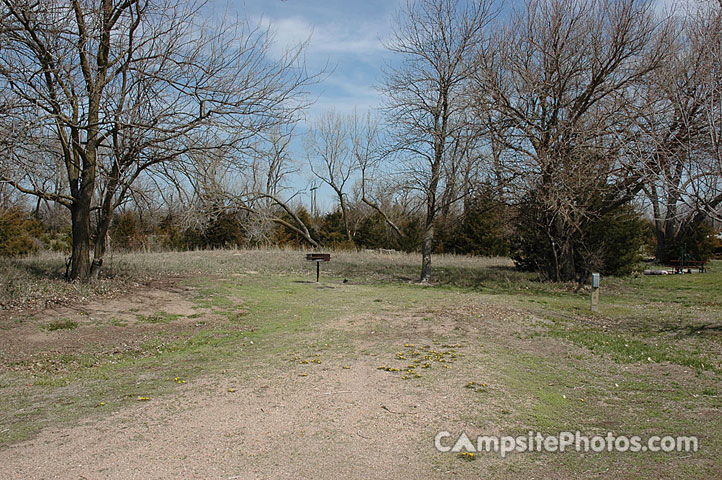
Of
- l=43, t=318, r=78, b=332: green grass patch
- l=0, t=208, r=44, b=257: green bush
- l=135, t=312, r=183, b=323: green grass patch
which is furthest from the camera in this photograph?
l=0, t=208, r=44, b=257: green bush

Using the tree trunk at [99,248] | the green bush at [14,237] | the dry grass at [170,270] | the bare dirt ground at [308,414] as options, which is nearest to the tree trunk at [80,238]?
the tree trunk at [99,248]

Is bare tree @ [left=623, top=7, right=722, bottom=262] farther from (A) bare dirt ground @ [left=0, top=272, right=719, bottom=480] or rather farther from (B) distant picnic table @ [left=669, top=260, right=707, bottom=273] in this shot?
(B) distant picnic table @ [left=669, top=260, right=707, bottom=273]

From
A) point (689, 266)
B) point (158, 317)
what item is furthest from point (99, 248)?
point (689, 266)

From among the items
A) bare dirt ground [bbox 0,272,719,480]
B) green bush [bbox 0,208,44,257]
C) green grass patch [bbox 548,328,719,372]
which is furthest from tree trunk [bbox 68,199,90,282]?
green grass patch [bbox 548,328,719,372]

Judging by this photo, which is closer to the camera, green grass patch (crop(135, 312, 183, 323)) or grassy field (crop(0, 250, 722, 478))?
grassy field (crop(0, 250, 722, 478))

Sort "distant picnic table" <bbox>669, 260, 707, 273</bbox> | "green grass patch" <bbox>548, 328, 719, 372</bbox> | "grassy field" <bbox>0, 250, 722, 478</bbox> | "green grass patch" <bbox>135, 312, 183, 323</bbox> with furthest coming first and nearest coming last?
1. "distant picnic table" <bbox>669, 260, 707, 273</bbox>
2. "green grass patch" <bbox>135, 312, 183, 323</bbox>
3. "green grass patch" <bbox>548, 328, 719, 372</bbox>
4. "grassy field" <bbox>0, 250, 722, 478</bbox>

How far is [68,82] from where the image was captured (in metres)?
9.39

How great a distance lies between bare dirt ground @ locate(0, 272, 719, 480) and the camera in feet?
12.1

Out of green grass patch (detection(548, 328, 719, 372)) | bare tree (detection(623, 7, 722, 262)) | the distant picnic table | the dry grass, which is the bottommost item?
green grass patch (detection(548, 328, 719, 372))

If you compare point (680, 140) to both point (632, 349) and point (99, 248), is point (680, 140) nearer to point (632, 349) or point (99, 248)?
point (632, 349)

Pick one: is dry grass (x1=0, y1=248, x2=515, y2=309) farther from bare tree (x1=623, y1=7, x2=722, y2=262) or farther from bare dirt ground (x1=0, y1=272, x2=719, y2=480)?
bare tree (x1=623, y1=7, x2=722, y2=262)

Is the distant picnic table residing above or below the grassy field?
above

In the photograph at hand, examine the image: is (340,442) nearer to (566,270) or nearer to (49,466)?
(49,466)

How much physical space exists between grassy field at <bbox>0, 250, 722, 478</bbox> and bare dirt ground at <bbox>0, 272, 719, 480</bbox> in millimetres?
27
